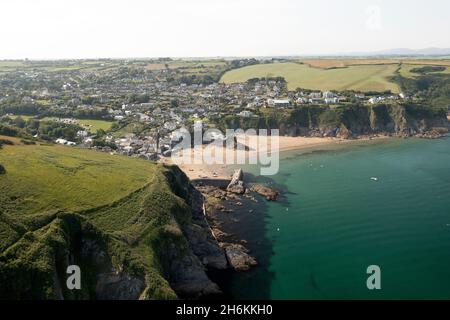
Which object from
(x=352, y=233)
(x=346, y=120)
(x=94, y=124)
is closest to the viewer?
(x=352, y=233)

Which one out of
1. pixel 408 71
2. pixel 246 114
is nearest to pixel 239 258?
pixel 246 114

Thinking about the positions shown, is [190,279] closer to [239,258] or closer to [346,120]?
[239,258]

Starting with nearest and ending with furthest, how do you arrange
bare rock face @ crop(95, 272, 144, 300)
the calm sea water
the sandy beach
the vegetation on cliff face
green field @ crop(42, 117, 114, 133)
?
Answer: 1. bare rock face @ crop(95, 272, 144, 300)
2. the calm sea water
3. the sandy beach
4. green field @ crop(42, 117, 114, 133)
5. the vegetation on cliff face

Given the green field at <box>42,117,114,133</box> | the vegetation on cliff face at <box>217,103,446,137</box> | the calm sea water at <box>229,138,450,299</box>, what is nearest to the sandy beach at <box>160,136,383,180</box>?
the vegetation on cliff face at <box>217,103,446,137</box>

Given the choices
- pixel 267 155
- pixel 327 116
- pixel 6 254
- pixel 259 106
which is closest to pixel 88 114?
pixel 259 106

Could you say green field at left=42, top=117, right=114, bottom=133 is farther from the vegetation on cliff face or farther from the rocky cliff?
the rocky cliff
